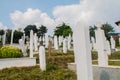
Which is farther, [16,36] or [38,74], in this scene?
[16,36]

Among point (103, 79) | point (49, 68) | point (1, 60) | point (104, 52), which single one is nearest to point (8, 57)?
point (1, 60)

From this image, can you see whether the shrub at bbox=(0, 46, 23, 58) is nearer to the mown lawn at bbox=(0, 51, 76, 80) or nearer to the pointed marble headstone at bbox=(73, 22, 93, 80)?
the mown lawn at bbox=(0, 51, 76, 80)

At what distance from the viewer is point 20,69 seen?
15.5 meters

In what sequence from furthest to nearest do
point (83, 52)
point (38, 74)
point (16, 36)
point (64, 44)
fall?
point (16, 36)
point (64, 44)
point (38, 74)
point (83, 52)

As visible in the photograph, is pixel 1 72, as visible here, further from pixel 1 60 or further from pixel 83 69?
pixel 83 69

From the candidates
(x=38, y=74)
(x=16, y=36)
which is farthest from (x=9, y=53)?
(x=16, y=36)

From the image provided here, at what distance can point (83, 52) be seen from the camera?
6.66 meters

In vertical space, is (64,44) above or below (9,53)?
above

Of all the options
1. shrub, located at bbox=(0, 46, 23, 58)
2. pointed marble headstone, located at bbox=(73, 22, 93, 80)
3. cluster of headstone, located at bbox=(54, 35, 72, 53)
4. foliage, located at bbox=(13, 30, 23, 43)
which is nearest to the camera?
pointed marble headstone, located at bbox=(73, 22, 93, 80)

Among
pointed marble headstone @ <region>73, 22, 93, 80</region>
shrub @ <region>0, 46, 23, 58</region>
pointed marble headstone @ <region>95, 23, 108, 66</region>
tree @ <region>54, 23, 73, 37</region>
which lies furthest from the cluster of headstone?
tree @ <region>54, 23, 73, 37</region>

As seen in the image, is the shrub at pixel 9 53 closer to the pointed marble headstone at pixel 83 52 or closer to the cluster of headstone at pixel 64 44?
the cluster of headstone at pixel 64 44

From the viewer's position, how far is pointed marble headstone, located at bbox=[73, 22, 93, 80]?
662cm

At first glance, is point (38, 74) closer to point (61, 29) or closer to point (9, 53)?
point (9, 53)

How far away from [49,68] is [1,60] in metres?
3.44
